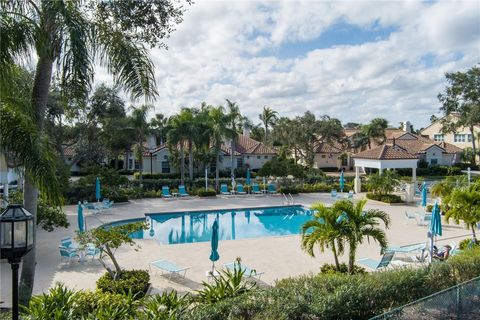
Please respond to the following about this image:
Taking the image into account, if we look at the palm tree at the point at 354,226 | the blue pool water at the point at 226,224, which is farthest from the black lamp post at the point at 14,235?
the blue pool water at the point at 226,224

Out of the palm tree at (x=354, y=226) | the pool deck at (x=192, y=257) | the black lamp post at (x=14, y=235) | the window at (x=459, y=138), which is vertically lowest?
the pool deck at (x=192, y=257)

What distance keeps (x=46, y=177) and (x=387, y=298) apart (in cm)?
659

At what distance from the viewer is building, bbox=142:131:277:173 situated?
43.2 meters

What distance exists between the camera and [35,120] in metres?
8.15

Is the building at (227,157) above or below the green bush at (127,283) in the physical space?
above

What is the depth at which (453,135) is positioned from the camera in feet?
193

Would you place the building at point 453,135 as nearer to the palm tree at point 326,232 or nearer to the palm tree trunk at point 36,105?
the palm tree at point 326,232

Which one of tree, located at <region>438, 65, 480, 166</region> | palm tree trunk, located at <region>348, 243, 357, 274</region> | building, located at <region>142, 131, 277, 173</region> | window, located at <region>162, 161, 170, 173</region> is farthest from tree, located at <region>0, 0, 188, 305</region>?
tree, located at <region>438, 65, 480, 166</region>

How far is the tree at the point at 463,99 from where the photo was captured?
45.9 meters

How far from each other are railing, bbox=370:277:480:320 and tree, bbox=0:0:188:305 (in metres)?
6.54

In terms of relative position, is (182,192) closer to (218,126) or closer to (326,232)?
(218,126)

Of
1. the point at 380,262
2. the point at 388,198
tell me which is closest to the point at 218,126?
the point at 388,198

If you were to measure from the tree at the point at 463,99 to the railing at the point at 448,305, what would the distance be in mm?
42335

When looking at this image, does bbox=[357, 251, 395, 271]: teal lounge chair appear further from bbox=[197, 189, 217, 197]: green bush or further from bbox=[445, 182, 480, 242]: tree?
bbox=[197, 189, 217, 197]: green bush
